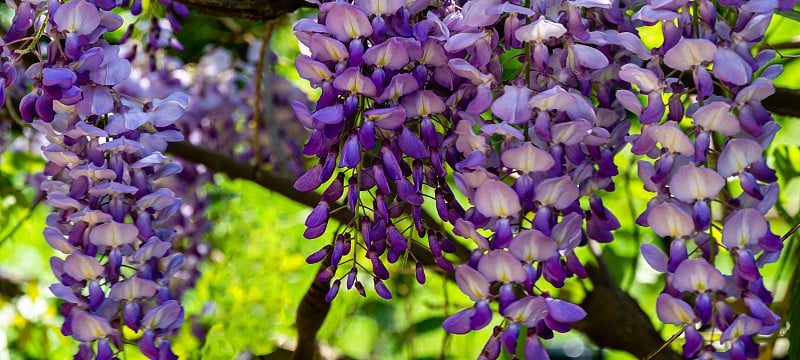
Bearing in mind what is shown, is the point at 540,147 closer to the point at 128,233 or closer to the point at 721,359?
the point at 721,359

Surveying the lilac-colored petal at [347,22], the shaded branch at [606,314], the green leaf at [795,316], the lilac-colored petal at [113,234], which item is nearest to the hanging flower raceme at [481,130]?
the lilac-colored petal at [347,22]

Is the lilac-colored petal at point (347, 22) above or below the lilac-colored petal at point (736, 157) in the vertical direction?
above

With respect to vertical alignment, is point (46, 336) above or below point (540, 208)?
below

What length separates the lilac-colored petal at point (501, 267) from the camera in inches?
23.1

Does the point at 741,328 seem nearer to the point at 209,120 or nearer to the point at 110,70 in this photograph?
the point at 110,70

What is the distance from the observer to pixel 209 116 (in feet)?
5.97

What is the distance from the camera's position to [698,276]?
0.58m

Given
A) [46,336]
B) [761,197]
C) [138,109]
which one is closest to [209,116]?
[46,336]

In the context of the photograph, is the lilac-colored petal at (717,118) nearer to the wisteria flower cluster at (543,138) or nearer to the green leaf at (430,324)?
the wisteria flower cluster at (543,138)

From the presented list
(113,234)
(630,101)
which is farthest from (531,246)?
(113,234)

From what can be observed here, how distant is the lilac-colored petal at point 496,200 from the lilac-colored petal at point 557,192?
2cm

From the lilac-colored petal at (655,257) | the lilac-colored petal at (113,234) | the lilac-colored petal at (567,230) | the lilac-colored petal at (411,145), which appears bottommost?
the lilac-colored petal at (113,234)

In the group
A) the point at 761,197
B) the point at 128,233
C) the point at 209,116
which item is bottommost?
the point at 209,116

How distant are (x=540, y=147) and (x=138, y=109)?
1.07ft
